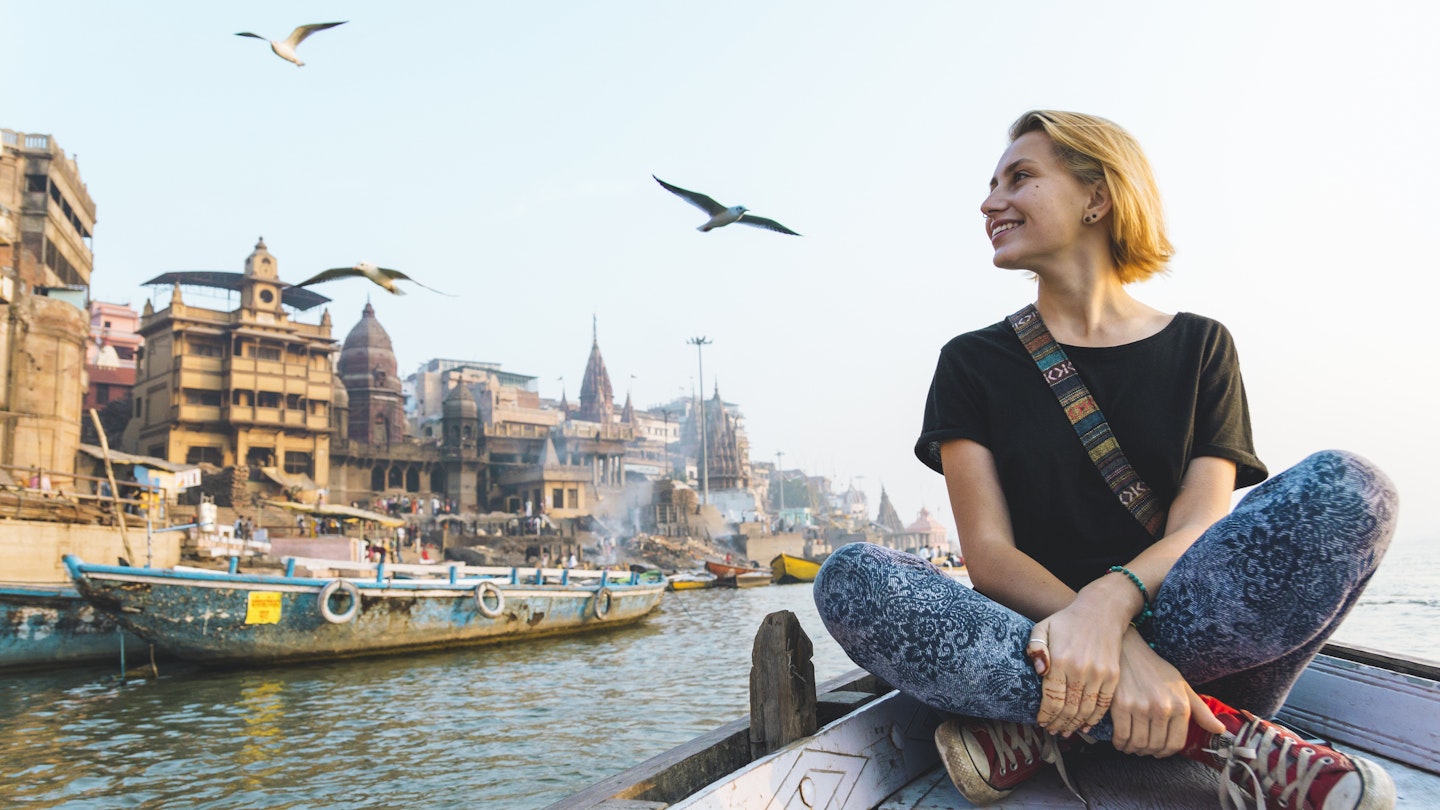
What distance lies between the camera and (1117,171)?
86.7 inches

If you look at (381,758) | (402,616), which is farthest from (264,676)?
(381,758)

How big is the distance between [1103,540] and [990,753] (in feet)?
1.74

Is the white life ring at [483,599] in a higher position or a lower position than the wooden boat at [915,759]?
lower

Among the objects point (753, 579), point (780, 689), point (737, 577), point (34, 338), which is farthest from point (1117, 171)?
point (753, 579)

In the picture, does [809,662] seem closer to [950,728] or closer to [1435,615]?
[950,728]

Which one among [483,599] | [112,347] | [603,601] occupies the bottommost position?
[603,601]

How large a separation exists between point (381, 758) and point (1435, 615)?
20765 mm

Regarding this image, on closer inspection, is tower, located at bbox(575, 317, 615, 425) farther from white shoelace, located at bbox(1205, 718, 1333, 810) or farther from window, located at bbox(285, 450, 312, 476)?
white shoelace, located at bbox(1205, 718, 1333, 810)

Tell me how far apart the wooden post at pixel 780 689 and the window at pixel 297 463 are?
48124 mm

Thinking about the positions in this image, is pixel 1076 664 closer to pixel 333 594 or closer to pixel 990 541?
pixel 990 541

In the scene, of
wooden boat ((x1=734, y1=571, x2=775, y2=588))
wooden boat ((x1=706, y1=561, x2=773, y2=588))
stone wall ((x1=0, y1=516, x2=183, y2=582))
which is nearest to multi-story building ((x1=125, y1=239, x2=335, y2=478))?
wooden boat ((x1=706, y1=561, x2=773, y2=588))

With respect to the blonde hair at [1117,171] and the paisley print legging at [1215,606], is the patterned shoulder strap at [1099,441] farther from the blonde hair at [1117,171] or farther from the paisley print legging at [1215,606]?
the blonde hair at [1117,171]

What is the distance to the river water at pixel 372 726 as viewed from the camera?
268 inches

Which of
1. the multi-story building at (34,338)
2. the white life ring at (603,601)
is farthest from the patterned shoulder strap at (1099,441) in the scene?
the multi-story building at (34,338)
